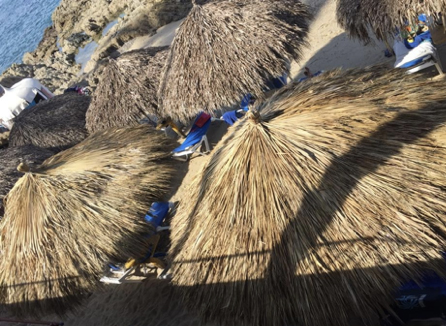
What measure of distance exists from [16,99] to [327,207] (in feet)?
41.3

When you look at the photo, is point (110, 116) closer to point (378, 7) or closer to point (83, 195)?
point (83, 195)

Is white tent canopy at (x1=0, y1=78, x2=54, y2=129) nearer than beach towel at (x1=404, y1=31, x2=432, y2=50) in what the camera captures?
No

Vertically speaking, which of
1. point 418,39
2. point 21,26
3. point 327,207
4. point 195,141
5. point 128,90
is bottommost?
point 327,207

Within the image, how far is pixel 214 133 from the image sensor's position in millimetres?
6648

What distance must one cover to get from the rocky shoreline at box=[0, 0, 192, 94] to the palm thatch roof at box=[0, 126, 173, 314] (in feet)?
27.8

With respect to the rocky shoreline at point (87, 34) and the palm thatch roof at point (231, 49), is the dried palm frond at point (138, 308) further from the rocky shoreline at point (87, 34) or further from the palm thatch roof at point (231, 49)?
the rocky shoreline at point (87, 34)

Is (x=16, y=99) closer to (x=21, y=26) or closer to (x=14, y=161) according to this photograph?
(x=14, y=161)

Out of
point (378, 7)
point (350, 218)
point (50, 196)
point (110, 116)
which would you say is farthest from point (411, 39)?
point (50, 196)

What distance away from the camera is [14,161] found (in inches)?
261

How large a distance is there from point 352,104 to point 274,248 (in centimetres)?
130

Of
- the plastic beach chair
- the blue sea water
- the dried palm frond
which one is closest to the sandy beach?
the dried palm frond

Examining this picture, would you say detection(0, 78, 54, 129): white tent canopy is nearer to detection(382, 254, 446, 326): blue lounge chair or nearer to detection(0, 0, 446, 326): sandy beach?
detection(0, 0, 446, 326): sandy beach

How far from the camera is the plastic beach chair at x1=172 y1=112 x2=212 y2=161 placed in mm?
5980

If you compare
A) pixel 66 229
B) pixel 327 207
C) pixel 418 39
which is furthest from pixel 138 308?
pixel 418 39
